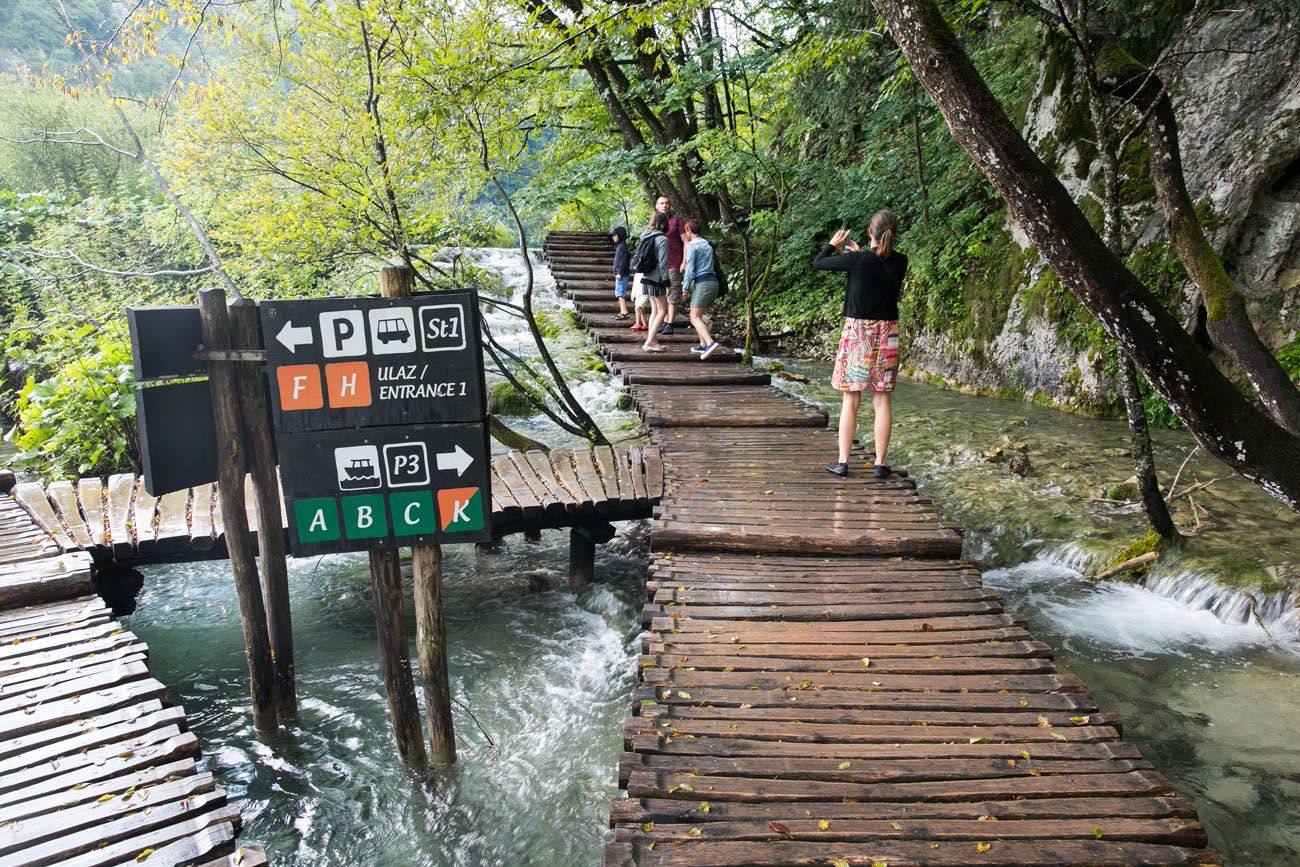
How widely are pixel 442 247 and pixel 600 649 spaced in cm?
545

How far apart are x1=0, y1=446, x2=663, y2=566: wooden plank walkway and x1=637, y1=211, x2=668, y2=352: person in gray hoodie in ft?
8.57

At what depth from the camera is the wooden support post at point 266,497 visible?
→ 3.95 m

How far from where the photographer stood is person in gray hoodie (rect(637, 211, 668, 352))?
29.7 ft

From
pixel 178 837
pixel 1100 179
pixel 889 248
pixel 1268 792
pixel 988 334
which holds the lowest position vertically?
pixel 1268 792

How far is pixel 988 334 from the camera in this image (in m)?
10.6

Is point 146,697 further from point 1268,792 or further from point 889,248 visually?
point 1268,792

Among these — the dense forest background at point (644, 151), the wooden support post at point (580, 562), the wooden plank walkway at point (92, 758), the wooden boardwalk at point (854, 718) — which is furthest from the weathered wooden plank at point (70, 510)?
the wooden boardwalk at point (854, 718)

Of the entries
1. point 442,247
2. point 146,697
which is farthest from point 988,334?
point 146,697

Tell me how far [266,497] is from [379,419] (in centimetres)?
121

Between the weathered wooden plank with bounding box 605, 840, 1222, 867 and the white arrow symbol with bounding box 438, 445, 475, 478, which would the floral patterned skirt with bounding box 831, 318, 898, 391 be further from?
the weathered wooden plank with bounding box 605, 840, 1222, 867

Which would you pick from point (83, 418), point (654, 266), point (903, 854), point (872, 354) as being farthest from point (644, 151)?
point (903, 854)

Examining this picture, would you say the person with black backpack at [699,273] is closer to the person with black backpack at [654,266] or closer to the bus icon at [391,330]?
the person with black backpack at [654,266]

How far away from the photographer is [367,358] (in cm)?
353

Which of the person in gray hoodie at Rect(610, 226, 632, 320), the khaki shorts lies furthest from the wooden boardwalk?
the khaki shorts
